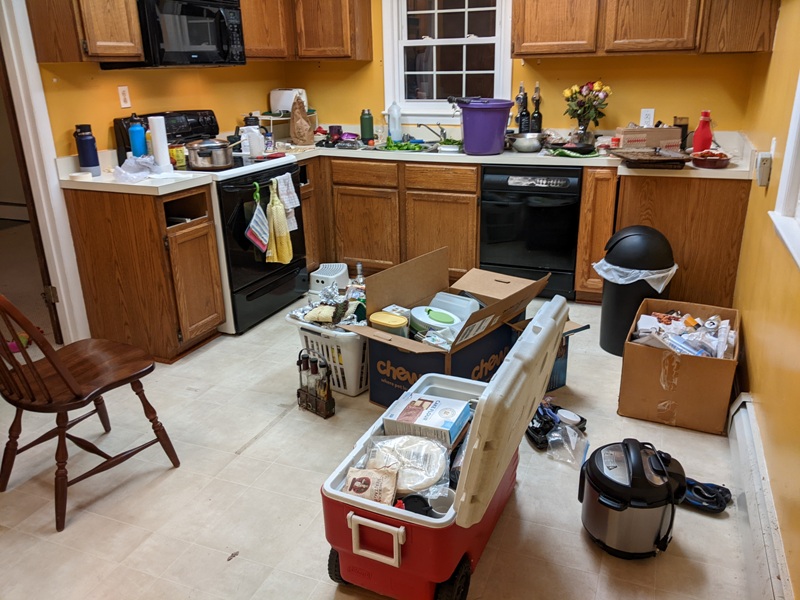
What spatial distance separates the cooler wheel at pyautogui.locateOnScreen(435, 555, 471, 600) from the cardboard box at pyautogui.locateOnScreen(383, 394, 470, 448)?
0.37 meters

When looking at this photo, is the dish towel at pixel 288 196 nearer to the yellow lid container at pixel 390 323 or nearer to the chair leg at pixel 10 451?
the yellow lid container at pixel 390 323

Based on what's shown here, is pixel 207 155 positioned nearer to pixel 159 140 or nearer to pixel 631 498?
pixel 159 140

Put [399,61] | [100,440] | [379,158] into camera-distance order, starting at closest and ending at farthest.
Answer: [100,440], [379,158], [399,61]

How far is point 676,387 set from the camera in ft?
8.62

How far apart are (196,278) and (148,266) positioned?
257 mm

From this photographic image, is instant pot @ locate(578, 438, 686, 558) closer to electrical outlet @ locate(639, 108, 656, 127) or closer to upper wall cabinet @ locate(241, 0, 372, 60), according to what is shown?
electrical outlet @ locate(639, 108, 656, 127)

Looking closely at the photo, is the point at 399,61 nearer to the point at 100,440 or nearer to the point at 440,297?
the point at 440,297

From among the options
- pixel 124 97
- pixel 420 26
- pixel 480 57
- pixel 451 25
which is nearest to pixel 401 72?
pixel 420 26

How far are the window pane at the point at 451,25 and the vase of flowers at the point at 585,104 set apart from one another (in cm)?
93

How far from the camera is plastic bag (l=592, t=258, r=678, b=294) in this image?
3.12 meters

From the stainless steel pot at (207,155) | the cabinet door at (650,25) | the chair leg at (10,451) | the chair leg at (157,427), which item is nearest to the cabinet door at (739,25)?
the cabinet door at (650,25)

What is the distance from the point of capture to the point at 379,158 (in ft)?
13.8

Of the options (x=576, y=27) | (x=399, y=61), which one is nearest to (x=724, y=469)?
(x=576, y=27)

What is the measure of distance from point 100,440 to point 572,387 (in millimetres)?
2062
